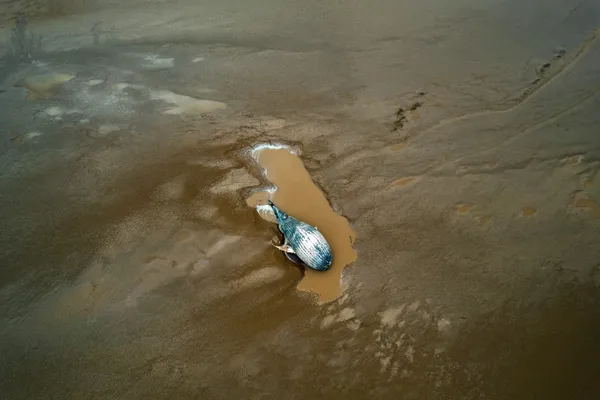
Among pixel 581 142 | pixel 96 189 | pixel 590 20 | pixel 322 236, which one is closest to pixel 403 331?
pixel 322 236

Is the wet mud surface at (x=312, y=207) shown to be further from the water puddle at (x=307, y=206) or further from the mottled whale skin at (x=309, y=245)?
the mottled whale skin at (x=309, y=245)

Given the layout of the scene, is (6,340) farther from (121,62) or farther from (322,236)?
(121,62)

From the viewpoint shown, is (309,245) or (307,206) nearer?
(309,245)

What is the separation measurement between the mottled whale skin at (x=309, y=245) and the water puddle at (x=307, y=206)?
14cm

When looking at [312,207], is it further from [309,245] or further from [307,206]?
[309,245]

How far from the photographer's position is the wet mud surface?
3.30m

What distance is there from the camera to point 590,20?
640cm

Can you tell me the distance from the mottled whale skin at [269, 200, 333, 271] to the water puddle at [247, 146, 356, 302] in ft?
0.47

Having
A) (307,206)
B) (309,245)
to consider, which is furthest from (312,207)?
(309,245)

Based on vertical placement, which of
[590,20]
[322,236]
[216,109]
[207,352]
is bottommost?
[207,352]

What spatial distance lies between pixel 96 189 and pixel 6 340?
1.67 m

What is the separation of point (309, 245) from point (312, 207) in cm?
72

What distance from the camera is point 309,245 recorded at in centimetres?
368

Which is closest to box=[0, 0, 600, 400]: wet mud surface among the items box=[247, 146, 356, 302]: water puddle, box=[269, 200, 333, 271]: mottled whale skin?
box=[247, 146, 356, 302]: water puddle
